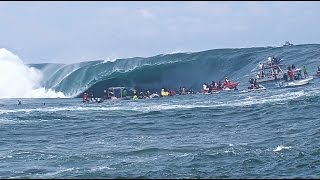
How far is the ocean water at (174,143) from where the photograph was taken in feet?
65.8

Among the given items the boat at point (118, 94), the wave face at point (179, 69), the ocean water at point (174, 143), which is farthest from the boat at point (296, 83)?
the boat at point (118, 94)

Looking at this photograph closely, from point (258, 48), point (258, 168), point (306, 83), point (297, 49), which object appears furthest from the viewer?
point (258, 48)

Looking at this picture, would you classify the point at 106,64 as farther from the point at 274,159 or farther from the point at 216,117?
the point at 274,159

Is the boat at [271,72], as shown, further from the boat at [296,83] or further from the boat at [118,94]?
the boat at [118,94]

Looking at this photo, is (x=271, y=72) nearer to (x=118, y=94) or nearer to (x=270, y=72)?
(x=270, y=72)

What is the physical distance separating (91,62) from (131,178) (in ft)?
308

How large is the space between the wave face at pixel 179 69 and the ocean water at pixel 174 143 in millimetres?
30867

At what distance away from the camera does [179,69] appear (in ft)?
283

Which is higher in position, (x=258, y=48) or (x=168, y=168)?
(x=258, y=48)

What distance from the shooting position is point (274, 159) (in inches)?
836

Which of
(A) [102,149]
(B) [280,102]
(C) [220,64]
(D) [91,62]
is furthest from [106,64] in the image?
(A) [102,149]

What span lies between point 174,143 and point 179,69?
197 ft

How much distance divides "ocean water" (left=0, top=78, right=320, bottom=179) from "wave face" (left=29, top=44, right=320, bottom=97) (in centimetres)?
3087

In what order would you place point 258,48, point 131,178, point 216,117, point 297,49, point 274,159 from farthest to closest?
point 258,48
point 297,49
point 216,117
point 274,159
point 131,178
